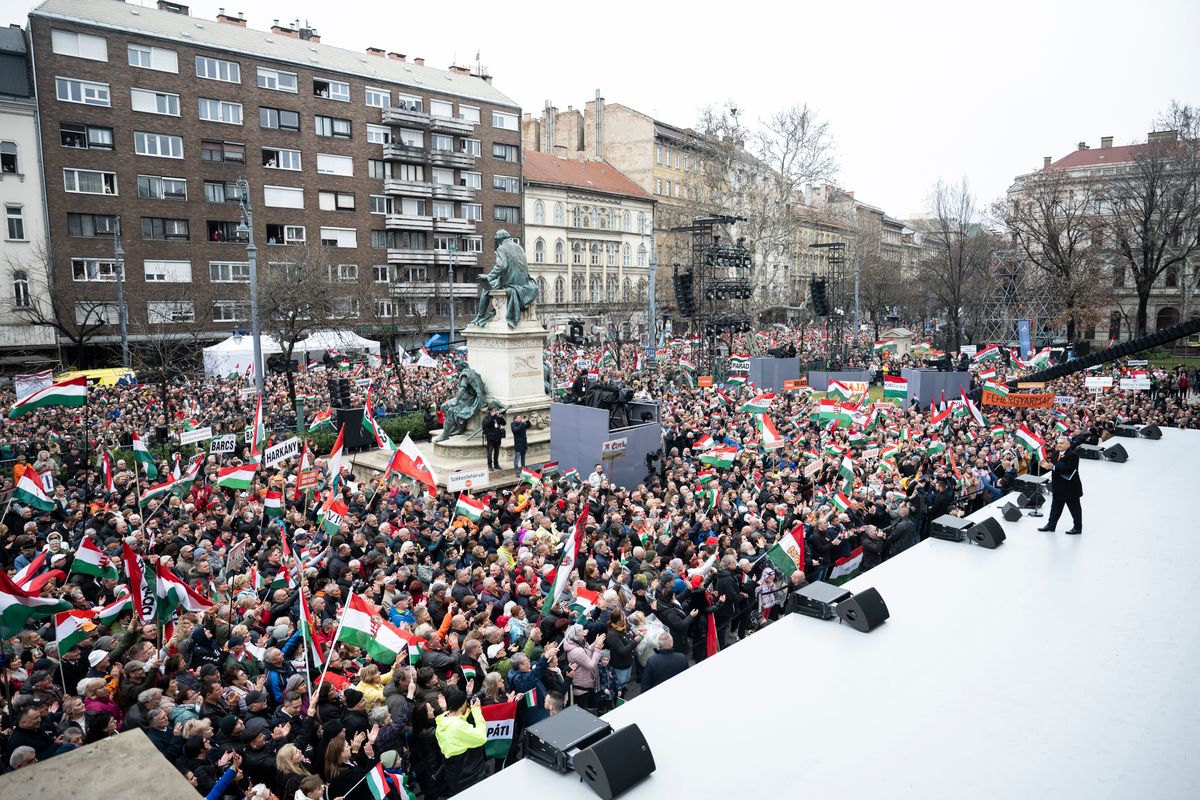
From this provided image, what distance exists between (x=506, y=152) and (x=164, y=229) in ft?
85.5

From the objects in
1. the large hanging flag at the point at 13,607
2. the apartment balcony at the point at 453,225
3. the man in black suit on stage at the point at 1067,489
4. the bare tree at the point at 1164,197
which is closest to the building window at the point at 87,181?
the apartment balcony at the point at 453,225

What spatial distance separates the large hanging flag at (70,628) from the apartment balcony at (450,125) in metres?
52.3

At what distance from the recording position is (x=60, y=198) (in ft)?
134

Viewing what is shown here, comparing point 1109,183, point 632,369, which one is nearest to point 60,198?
point 632,369

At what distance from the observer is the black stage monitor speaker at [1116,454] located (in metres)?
12.8

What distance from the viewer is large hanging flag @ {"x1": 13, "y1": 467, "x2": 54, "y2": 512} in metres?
11.7

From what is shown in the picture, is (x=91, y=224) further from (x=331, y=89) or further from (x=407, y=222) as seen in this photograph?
(x=407, y=222)

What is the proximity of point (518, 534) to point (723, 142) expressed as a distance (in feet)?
131

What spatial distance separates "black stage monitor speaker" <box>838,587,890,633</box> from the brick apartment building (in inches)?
1359

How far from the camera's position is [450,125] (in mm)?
56031

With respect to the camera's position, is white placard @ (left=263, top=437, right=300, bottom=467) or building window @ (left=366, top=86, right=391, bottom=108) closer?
white placard @ (left=263, top=437, right=300, bottom=467)

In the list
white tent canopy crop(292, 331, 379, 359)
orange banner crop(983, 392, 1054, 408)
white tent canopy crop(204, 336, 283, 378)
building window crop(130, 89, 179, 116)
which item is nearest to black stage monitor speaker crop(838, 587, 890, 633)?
orange banner crop(983, 392, 1054, 408)

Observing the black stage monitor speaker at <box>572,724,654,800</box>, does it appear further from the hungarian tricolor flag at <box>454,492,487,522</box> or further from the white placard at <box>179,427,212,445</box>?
the white placard at <box>179,427,212,445</box>

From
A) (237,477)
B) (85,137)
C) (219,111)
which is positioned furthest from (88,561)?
(219,111)
